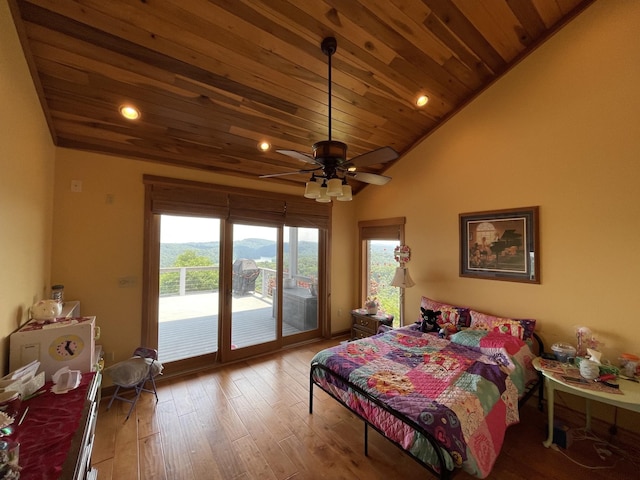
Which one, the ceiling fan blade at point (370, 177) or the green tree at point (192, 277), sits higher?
the ceiling fan blade at point (370, 177)

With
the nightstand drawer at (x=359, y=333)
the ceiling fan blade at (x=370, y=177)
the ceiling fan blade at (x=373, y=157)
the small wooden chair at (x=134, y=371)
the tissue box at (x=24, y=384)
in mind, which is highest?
the ceiling fan blade at (x=373, y=157)

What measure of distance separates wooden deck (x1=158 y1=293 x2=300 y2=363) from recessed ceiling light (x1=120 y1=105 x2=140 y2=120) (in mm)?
2066

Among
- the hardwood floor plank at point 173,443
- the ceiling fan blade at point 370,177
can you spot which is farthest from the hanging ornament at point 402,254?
the hardwood floor plank at point 173,443

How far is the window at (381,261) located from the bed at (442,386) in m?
1.29

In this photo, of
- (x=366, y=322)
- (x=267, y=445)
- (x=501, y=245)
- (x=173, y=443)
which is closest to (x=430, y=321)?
(x=366, y=322)

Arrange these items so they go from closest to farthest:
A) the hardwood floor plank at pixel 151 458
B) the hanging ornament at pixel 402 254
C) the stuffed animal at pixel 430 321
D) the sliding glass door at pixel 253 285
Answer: the hardwood floor plank at pixel 151 458 → the stuffed animal at pixel 430 321 → the sliding glass door at pixel 253 285 → the hanging ornament at pixel 402 254

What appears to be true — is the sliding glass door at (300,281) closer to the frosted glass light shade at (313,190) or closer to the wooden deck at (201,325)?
the wooden deck at (201,325)

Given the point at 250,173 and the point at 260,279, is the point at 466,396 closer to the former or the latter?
the point at 260,279

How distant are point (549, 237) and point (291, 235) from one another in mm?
3285

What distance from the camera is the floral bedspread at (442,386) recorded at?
1603 millimetres

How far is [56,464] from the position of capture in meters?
1.07

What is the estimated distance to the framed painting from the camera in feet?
9.16

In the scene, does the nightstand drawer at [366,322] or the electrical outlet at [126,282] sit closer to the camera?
the electrical outlet at [126,282]

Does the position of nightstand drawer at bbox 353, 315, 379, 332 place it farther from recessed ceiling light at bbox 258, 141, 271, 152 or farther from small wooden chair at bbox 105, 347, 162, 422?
recessed ceiling light at bbox 258, 141, 271, 152
